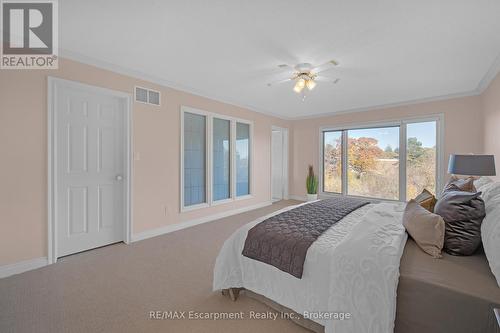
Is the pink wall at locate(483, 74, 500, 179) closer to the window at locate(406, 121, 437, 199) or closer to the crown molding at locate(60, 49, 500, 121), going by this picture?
the crown molding at locate(60, 49, 500, 121)

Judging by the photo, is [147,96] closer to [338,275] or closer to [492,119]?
[338,275]

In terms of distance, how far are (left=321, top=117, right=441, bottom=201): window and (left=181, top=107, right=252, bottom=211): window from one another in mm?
2229

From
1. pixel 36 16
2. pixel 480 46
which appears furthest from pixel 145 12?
pixel 480 46

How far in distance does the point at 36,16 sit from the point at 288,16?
2.22 metres

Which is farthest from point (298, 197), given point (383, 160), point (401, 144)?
point (401, 144)

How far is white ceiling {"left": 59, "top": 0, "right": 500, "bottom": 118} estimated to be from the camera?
1.81 meters

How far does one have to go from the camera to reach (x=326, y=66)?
287 centimetres

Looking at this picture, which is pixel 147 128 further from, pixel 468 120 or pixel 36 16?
pixel 468 120

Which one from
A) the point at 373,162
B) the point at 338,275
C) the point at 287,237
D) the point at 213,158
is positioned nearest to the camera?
the point at 338,275

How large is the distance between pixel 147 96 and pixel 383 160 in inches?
192

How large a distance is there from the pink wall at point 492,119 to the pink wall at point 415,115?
1.03 feet

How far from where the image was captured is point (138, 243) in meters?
3.14

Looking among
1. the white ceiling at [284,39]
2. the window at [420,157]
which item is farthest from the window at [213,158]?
the window at [420,157]

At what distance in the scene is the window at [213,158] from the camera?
157 inches
